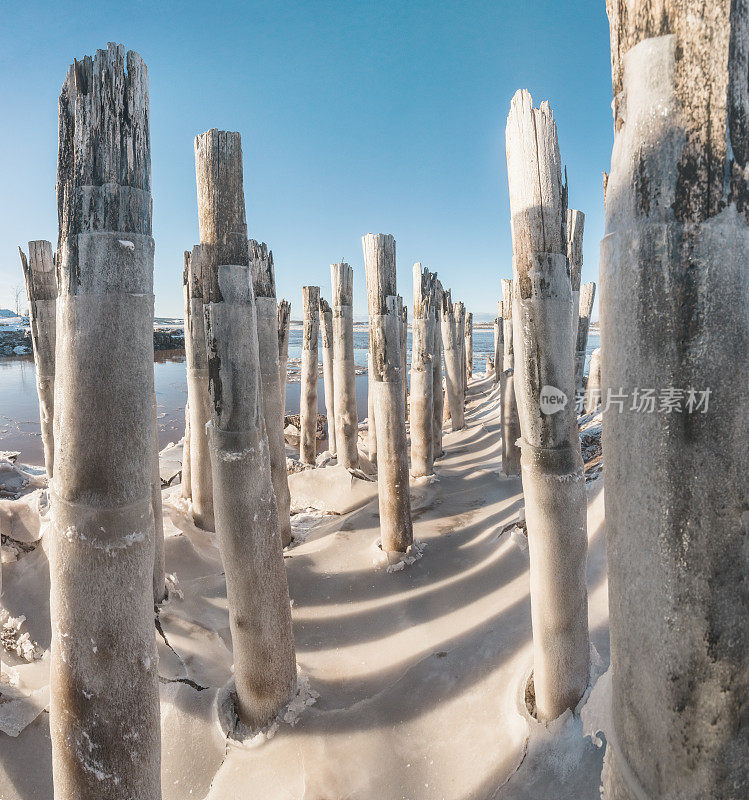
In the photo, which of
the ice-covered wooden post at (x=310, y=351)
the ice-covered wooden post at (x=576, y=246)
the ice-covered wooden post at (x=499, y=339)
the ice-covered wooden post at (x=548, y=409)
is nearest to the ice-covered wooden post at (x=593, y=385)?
the ice-covered wooden post at (x=499, y=339)

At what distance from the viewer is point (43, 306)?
6.21 m

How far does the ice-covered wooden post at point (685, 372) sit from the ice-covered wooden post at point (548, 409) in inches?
72.8

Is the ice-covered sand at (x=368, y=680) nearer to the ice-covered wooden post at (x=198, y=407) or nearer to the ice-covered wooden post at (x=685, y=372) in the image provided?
the ice-covered wooden post at (x=198, y=407)

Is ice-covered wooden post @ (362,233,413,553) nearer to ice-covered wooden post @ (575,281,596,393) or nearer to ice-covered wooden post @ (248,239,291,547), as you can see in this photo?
ice-covered wooden post @ (248,239,291,547)

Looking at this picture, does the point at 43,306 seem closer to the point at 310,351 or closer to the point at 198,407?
the point at 198,407

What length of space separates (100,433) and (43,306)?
17.0 feet

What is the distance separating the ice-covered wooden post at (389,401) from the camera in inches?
252

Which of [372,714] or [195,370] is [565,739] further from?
[195,370]

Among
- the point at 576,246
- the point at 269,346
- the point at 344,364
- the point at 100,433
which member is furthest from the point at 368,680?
the point at 344,364

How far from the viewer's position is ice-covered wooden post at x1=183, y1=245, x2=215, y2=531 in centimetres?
729

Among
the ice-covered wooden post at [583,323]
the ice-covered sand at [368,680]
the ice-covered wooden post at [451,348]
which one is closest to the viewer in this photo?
the ice-covered sand at [368,680]

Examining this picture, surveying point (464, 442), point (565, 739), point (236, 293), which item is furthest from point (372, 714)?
point (464, 442)

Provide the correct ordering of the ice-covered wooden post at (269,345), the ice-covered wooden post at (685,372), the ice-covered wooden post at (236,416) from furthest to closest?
the ice-covered wooden post at (269,345) → the ice-covered wooden post at (236,416) → the ice-covered wooden post at (685,372)

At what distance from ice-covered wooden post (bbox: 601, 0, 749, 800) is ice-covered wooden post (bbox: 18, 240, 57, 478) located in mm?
6595
